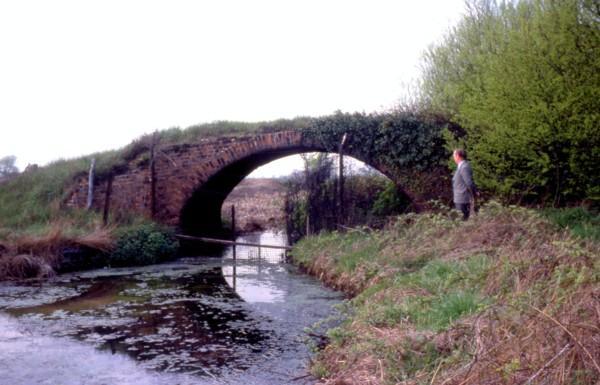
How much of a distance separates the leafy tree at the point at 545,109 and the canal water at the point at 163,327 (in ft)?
12.9

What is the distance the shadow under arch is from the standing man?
13.9 feet

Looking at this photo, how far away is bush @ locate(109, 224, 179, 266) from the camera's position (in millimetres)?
13523

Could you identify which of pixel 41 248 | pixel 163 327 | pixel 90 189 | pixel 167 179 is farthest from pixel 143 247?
pixel 163 327

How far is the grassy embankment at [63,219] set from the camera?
11.7 meters

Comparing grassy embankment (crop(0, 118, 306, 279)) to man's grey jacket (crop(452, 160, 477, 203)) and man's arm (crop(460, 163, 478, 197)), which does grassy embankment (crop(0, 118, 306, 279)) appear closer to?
man's grey jacket (crop(452, 160, 477, 203))

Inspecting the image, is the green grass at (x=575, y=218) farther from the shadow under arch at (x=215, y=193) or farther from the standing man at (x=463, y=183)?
the shadow under arch at (x=215, y=193)

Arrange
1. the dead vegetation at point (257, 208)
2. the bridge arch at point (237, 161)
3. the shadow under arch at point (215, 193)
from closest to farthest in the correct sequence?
1. the bridge arch at point (237, 161)
2. the shadow under arch at point (215, 193)
3. the dead vegetation at point (257, 208)

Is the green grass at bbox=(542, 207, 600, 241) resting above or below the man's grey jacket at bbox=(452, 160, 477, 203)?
below

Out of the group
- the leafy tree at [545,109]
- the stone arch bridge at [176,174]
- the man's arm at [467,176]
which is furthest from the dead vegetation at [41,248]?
the leafy tree at [545,109]

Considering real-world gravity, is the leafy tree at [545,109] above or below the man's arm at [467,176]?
above

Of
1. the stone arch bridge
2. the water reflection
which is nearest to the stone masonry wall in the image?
the stone arch bridge

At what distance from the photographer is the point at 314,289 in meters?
9.90

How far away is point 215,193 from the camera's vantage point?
18.2 meters

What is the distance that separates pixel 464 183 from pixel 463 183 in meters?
0.12
